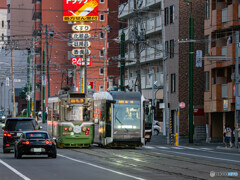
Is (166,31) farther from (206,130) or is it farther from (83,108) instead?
(83,108)

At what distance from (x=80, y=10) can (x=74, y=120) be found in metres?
65.5

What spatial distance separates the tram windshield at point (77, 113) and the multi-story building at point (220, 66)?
48.9 feet

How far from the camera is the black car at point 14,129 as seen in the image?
35688 millimetres

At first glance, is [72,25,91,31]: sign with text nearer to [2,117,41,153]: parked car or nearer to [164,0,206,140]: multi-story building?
[164,0,206,140]: multi-story building

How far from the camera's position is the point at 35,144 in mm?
29625

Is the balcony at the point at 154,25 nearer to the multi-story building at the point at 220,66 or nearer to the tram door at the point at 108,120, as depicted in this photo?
the multi-story building at the point at 220,66

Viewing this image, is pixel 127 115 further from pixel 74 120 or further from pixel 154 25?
pixel 154 25

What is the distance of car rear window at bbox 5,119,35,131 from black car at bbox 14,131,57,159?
599cm

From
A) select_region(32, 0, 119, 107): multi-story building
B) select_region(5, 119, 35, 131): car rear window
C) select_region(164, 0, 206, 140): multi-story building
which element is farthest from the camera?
select_region(32, 0, 119, 107): multi-story building

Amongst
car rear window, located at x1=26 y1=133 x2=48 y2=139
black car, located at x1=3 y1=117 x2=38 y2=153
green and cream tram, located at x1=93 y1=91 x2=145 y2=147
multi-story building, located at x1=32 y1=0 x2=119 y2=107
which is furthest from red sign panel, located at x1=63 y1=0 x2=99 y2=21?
car rear window, located at x1=26 y1=133 x2=48 y2=139

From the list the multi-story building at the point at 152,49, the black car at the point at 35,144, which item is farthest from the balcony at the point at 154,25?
the black car at the point at 35,144

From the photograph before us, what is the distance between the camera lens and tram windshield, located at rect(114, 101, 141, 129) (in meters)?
40.4

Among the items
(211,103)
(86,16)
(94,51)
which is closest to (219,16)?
(211,103)

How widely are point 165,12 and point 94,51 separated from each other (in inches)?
1727
